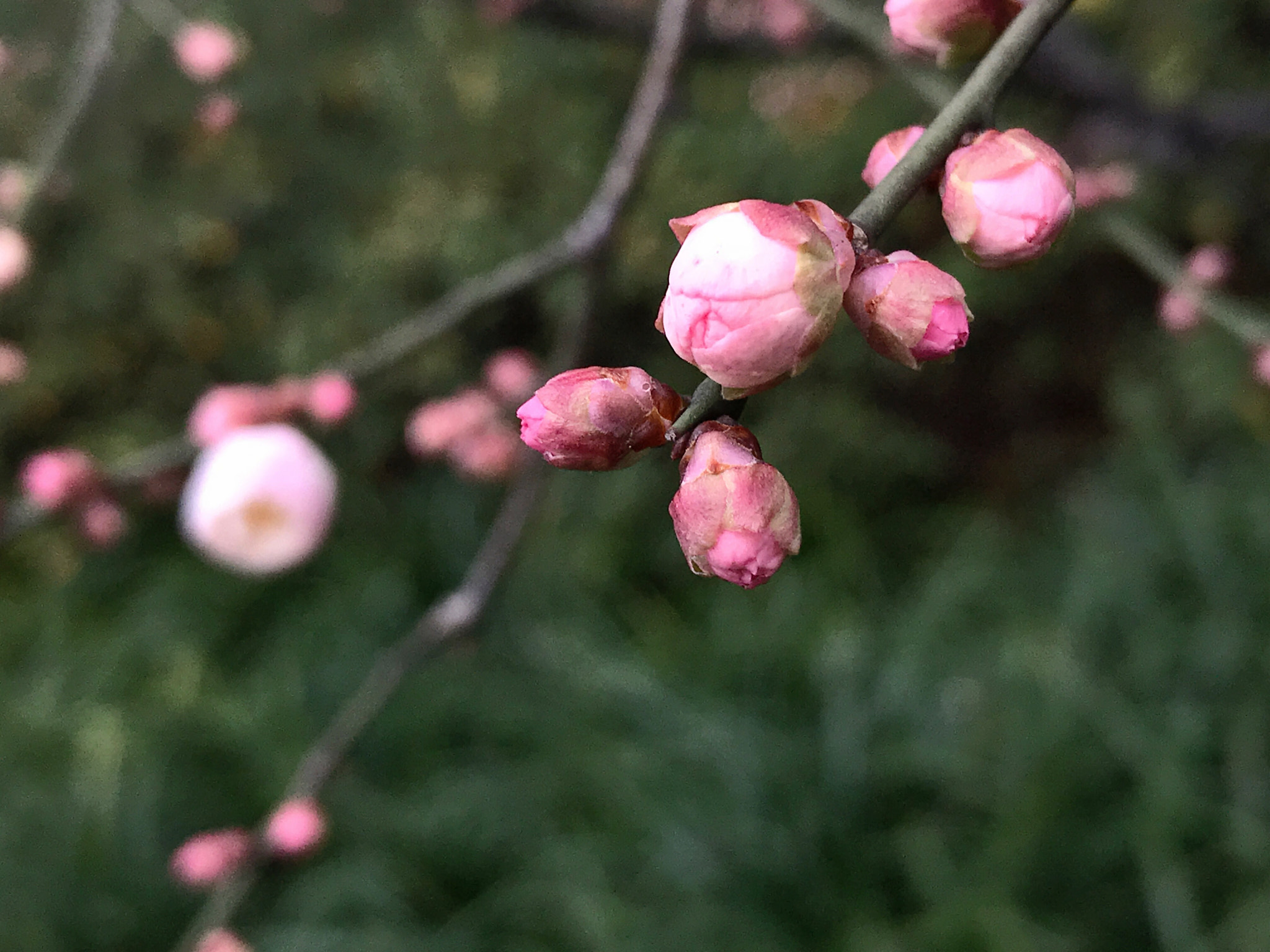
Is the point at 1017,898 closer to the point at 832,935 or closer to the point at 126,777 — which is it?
the point at 832,935

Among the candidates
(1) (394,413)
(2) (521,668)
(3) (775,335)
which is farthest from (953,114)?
(1) (394,413)

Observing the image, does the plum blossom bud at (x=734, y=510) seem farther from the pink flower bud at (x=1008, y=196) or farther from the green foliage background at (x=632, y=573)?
the green foliage background at (x=632, y=573)

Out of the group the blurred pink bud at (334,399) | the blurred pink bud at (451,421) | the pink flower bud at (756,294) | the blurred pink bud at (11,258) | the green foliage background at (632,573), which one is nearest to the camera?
the pink flower bud at (756,294)

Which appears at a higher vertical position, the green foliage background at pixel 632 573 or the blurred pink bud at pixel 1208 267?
the blurred pink bud at pixel 1208 267

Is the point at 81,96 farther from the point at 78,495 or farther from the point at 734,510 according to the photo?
the point at 734,510

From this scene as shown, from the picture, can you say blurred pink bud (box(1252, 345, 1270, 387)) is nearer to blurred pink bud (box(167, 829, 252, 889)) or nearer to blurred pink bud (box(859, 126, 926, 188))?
blurred pink bud (box(859, 126, 926, 188))

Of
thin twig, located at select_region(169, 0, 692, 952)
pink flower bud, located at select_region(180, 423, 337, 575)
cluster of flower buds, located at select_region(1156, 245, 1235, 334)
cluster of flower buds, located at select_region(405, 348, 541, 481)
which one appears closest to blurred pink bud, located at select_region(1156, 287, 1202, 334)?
cluster of flower buds, located at select_region(1156, 245, 1235, 334)

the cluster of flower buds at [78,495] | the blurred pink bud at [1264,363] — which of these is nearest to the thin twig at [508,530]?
the cluster of flower buds at [78,495]
